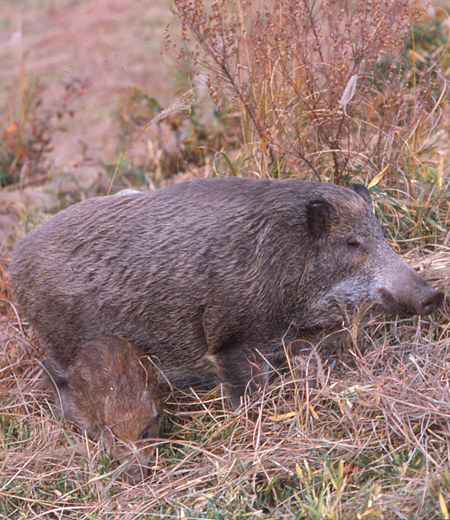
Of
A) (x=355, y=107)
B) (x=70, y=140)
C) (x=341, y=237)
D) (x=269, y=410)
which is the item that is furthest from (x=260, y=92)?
(x=70, y=140)

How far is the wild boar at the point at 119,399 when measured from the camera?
3.23 m

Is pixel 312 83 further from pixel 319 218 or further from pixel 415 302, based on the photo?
pixel 415 302

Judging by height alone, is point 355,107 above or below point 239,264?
above

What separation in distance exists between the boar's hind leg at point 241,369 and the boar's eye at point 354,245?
78cm

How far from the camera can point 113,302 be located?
11.6 feet

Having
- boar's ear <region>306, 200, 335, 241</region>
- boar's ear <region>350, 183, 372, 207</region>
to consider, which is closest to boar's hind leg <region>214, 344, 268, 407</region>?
boar's ear <region>306, 200, 335, 241</region>

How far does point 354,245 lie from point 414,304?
1.53 ft

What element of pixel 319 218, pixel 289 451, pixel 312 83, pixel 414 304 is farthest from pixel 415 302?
pixel 312 83

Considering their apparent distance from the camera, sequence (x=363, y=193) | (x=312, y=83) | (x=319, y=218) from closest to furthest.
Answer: (x=319, y=218) < (x=363, y=193) < (x=312, y=83)

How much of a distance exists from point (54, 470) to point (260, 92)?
2.88m

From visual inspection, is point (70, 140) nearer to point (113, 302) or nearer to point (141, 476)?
point (113, 302)

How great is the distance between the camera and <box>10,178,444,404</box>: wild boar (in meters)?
3.39

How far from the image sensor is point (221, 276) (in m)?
3.42

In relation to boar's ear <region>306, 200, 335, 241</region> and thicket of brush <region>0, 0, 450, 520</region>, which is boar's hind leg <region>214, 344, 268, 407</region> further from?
boar's ear <region>306, 200, 335, 241</region>
